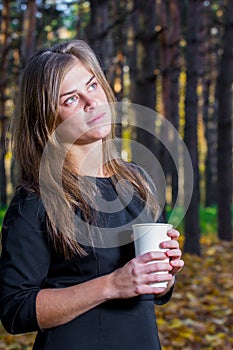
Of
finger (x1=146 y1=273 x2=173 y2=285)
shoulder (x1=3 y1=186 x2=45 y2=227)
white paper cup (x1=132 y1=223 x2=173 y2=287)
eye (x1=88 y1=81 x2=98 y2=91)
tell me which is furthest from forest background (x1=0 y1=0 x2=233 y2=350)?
finger (x1=146 y1=273 x2=173 y2=285)

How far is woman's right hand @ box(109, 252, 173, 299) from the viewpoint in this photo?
1530 millimetres

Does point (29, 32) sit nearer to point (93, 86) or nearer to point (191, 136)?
point (191, 136)

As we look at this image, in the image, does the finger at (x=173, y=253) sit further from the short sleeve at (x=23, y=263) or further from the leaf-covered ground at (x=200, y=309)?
the leaf-covered ground at (x=200, y=309)

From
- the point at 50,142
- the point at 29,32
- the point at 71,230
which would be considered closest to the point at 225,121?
the point at 29,32

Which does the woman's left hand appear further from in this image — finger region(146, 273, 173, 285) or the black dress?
the black dress

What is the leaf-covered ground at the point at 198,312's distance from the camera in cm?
511

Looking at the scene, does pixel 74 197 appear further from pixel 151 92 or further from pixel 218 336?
pixel 151 92

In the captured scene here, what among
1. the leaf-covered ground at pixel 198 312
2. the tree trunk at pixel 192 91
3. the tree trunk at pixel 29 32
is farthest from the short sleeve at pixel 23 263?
the tree trunk at pixel 192 91

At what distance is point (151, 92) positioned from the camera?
9.26 metres

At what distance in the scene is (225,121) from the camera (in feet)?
31.3

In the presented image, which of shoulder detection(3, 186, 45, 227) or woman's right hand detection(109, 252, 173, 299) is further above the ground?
shoulder detection(3, 186, 45, 227)

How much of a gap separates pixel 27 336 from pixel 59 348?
152 inches

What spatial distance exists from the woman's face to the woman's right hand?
0.47 meters

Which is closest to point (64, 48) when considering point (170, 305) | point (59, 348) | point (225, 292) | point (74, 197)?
point (74, 197)
